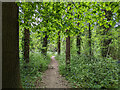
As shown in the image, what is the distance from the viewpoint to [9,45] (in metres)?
2.39

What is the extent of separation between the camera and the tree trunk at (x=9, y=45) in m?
2.34

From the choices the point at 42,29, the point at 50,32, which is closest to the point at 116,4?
the point at 50,32

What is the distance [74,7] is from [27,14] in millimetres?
1850

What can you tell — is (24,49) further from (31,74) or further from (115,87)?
(115,87)

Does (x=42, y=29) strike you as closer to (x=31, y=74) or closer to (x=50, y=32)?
(x=50, y=32)

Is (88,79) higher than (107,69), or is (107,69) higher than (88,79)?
(107,69)

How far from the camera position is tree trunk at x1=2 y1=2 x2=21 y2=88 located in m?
2.34

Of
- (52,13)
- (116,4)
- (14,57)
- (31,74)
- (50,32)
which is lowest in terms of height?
(31,74)

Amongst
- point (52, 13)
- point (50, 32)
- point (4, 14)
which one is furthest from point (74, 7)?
point (4, 14)

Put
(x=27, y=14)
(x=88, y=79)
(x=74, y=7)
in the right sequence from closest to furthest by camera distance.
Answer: (x=27, y=14) → (x=74, y=7) → (x=88, y=79)

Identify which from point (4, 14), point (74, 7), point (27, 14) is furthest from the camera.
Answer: point (74, 7)

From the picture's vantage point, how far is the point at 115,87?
5094 mm

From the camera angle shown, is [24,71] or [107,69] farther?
[107,69]

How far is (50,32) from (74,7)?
139 cm
